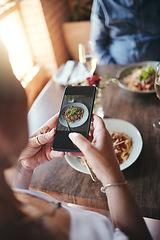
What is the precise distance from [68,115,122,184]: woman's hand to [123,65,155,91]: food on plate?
1.86ft

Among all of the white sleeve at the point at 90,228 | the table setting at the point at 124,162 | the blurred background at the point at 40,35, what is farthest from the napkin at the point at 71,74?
the blurred background at the point at 40,35

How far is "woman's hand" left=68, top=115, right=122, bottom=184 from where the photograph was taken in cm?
66

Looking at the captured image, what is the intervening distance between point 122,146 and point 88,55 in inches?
23.5

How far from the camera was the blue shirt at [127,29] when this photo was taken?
5.64 ft

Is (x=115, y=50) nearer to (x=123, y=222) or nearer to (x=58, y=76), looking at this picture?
(x=58, y=76)

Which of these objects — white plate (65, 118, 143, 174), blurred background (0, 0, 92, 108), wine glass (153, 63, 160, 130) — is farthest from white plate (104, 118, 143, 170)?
blurred background (0, 0, 92, 108)

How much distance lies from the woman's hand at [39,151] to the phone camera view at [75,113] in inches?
2.6

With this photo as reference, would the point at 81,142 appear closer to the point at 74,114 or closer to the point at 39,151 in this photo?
the point at 74,114

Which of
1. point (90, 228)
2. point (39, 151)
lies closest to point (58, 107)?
point (39, 151)

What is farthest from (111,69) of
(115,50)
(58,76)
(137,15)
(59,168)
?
(59,168)

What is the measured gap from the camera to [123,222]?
614 millimetres

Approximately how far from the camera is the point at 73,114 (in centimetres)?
79

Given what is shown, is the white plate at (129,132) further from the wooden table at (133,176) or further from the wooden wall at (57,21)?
the wooden wall at (57,21)

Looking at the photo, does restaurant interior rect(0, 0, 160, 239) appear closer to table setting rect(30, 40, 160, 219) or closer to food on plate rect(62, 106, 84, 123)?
table setting rect(30, 40, 160, 219)
